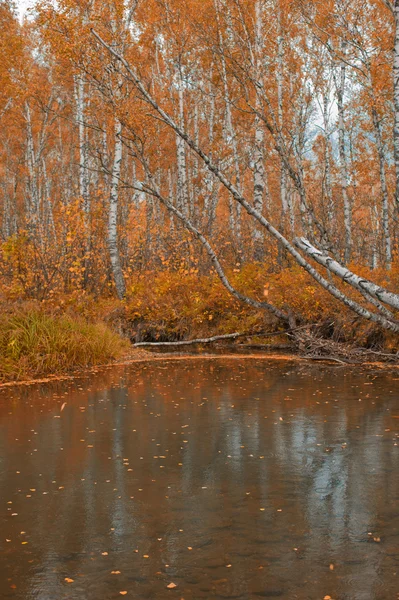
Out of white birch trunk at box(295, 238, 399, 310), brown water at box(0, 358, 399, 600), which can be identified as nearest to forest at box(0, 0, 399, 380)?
white birch trunk at box(295, 238, 399, 310)

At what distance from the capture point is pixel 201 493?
18.8ft

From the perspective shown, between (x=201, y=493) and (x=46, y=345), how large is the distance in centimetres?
679

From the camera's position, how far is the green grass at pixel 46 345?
11.4 m

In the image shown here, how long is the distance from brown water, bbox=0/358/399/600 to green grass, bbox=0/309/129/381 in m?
1.21

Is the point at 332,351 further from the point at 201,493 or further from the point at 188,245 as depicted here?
the point at 201,493

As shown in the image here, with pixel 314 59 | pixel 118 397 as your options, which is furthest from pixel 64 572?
pixel 314 59

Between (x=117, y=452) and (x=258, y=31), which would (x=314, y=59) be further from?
(x=117, y=452)

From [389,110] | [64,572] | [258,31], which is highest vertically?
[258,31]

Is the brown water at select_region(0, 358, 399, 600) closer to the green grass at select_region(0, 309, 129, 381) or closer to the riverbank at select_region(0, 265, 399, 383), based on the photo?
the green grass at select_region(0, 309, 129, 381)

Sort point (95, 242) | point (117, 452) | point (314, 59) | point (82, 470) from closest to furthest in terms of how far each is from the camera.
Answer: point (82, 470) < point (117, 452) < point (95, 242) < point (314, 59)

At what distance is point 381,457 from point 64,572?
3682 mm

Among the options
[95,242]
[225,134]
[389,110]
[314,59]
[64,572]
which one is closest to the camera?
[64,572]

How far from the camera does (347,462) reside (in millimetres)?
6602

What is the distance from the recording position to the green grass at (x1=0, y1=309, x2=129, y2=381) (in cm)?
1143
